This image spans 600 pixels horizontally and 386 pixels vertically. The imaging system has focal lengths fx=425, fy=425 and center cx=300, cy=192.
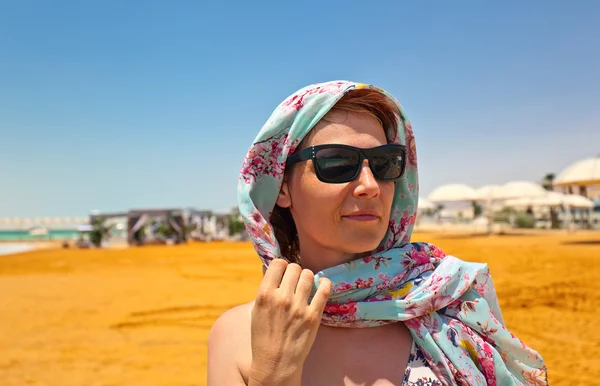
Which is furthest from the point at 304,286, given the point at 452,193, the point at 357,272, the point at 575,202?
the point at 575,202

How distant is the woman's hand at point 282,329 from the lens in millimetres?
1064

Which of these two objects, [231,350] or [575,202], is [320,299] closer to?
[231,350]

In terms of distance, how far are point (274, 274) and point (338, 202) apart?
34 centimetres

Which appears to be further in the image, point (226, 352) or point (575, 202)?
point (575, 202)

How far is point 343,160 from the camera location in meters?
1.33

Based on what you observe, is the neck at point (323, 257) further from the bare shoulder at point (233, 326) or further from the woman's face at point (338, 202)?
the bare shoulder at point (233, 326)

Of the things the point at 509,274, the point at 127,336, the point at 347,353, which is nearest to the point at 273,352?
the point at 347,353

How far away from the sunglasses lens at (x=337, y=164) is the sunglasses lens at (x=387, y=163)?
63mm

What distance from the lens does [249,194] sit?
4.78ft

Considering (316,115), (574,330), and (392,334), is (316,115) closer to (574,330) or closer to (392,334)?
(392,334)

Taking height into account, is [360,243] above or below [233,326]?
above

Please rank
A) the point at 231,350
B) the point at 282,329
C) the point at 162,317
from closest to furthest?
the point at 282,329 → the point at 231,350 → the point at 162,317

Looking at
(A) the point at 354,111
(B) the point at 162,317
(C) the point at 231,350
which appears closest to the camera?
(C) the point at 231,350

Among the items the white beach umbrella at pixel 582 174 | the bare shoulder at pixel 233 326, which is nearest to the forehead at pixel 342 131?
the bare shoulder at pixel 233 326
